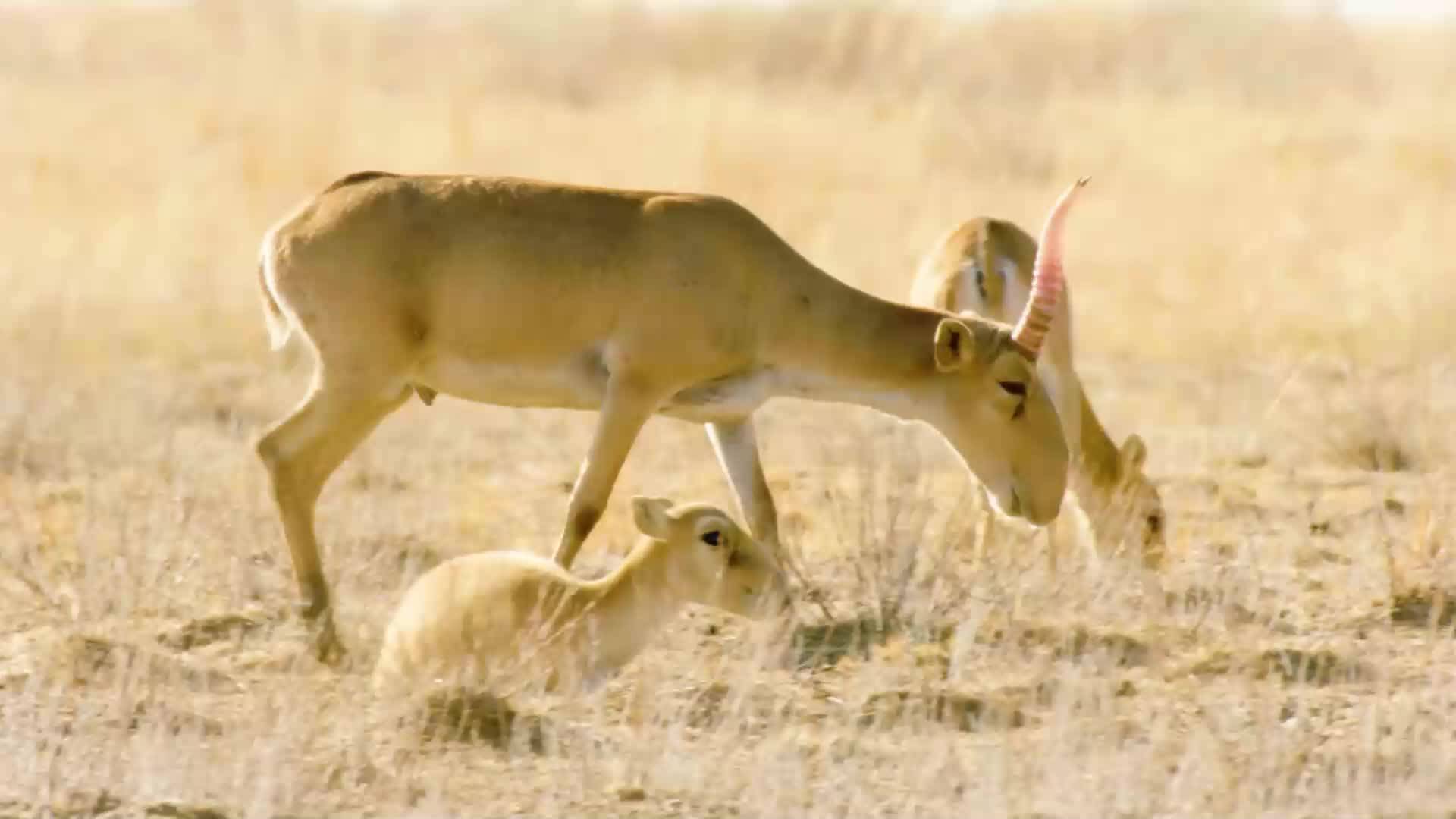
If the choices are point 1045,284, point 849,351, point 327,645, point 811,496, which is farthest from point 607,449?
point 811,496

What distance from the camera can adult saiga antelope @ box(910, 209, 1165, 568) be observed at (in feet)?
37.2

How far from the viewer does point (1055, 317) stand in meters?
11.3

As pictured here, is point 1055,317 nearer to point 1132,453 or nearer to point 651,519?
point 1132,453

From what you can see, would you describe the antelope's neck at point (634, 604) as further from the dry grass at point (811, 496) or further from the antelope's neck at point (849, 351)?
the antelope's neck at point (849, 351)

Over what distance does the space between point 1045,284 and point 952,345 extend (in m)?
0.41

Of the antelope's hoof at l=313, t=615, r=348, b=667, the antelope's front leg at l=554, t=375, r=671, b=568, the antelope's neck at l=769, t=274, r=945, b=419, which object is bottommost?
the antelope's hoof at l=313, t=615, r=348, b=667

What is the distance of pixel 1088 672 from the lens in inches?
334

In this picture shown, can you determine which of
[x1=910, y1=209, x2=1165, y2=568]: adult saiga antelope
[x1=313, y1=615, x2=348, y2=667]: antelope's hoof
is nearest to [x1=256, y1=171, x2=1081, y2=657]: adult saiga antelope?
[x1=313, y1=615, x2=348, y2=667]: antelope's hoof

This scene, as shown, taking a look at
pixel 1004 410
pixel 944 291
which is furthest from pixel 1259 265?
pixel 1004 410

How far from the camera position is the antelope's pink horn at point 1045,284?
30.3ft

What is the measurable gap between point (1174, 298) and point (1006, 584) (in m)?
10.6

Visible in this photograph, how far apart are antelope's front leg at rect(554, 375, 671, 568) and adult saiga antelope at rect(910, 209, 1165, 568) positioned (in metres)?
2.24

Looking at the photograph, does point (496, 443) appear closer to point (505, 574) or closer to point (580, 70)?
point (505, 574)

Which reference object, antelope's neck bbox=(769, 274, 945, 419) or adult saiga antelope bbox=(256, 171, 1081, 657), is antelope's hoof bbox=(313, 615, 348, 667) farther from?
antelope's neck bbox=(769, 274, 945, 419)
